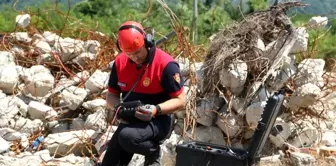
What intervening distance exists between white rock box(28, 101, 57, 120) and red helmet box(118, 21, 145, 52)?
2.69 metres

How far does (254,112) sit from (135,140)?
1857mm

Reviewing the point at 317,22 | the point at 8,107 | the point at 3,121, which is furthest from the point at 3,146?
the point at 317,22

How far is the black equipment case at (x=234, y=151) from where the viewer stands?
166 inches

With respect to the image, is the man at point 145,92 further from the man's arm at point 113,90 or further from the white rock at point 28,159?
the white rock at point 28,159

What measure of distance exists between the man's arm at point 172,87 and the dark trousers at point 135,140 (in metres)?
0.18

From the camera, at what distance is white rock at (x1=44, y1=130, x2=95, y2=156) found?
20.1 feet

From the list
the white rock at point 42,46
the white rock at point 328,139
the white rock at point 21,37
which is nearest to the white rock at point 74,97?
the white rock at point 42,46

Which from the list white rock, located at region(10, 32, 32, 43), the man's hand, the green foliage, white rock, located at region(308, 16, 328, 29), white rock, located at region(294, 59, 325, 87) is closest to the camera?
the man's hand

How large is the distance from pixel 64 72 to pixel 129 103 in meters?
3.50

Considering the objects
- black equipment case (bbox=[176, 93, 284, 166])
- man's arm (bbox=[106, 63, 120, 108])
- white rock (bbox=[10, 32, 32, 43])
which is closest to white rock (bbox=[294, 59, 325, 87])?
black equipment case (bbox=[176, 93, 284, 166])

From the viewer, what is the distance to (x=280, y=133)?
19.2ft

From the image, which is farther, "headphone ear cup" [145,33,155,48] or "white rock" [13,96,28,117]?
"white rock" [13,96,28,117]

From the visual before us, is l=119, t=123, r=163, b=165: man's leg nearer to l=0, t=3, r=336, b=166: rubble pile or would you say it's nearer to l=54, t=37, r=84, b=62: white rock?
l=0, t=3, r=336, b=166: rubble pile

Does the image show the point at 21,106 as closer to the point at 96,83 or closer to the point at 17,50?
the point at 96,83
